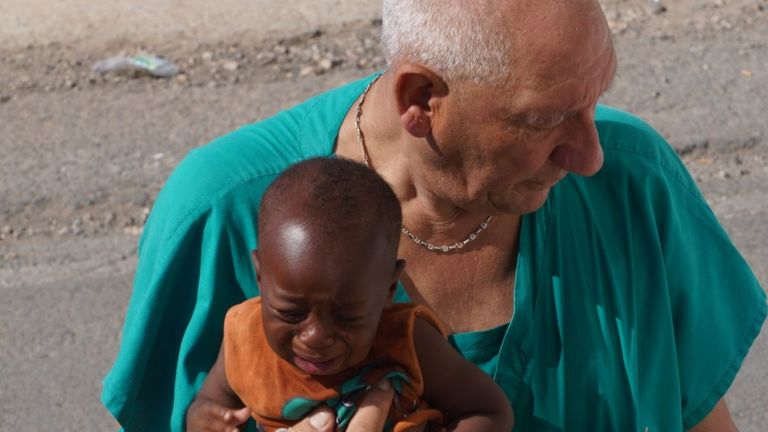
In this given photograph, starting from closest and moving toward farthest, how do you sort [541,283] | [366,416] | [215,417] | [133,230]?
1. [366,416]
2. [215,417]
3. [541,283]
4. [133,230]

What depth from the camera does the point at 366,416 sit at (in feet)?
7.60

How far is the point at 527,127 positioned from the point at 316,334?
21.5 inches

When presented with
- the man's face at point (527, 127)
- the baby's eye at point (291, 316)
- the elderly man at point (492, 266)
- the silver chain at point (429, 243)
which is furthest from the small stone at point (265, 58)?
the baby's eye at point (291, 316)

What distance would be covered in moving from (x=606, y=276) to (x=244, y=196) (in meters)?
0.73

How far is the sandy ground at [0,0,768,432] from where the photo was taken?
4672 mm

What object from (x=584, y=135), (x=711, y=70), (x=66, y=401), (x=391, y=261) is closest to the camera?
(x=391, y=261)

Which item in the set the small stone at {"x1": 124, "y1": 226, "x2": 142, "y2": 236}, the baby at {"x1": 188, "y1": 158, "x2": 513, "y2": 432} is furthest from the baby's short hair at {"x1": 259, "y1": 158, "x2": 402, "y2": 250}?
the small stone at {"x1": 124, "y1": 226, "x2": 142, "y2": 236}

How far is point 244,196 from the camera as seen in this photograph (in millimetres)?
2674

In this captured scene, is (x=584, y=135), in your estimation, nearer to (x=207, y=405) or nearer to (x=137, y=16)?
(x=207, y=405)

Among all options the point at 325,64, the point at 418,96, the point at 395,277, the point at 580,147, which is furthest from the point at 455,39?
the point at 325,64

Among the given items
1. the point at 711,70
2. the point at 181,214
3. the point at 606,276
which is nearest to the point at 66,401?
the point at 181,214

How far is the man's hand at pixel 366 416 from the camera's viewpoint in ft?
7.61

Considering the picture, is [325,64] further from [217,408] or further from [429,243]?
[217,408]

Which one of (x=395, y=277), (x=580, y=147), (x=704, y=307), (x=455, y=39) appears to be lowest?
(x=704, y=307)
